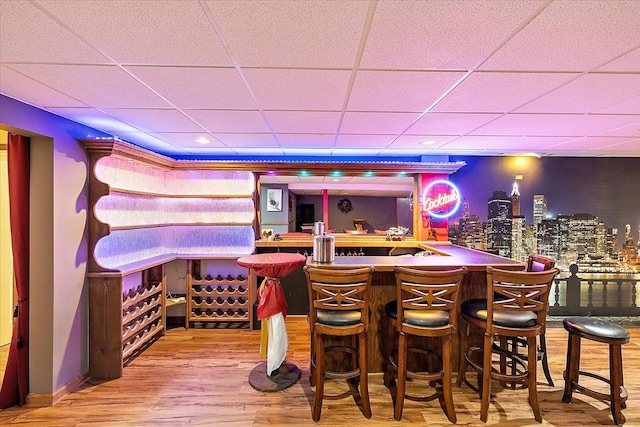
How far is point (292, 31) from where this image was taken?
1.49 metres

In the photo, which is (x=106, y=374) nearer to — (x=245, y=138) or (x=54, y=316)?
(x=54, y=316)

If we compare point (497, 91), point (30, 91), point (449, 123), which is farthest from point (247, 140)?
point (497, 91)

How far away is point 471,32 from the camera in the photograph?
4.89 feet

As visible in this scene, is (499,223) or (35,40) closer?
(35,40)

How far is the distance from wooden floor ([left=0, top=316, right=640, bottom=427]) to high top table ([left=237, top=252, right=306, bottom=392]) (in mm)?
101

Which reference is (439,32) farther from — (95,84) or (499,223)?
(499,223)

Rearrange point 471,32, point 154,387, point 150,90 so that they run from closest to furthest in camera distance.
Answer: point 471,32 → point 150,90 → point 154,387

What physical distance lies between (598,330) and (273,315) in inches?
104

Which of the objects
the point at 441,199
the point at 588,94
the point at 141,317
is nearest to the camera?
the point at 588,94

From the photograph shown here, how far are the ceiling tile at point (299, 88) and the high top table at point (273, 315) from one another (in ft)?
4.42

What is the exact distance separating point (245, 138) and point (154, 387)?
2.66 meters

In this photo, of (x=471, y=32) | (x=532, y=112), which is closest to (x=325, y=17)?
(x=471, y=32)

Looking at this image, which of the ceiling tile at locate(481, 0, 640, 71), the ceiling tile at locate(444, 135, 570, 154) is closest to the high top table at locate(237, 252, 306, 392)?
the ceiling tile at locate(481, 0, 640, 71)

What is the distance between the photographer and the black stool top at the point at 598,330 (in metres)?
2.40
